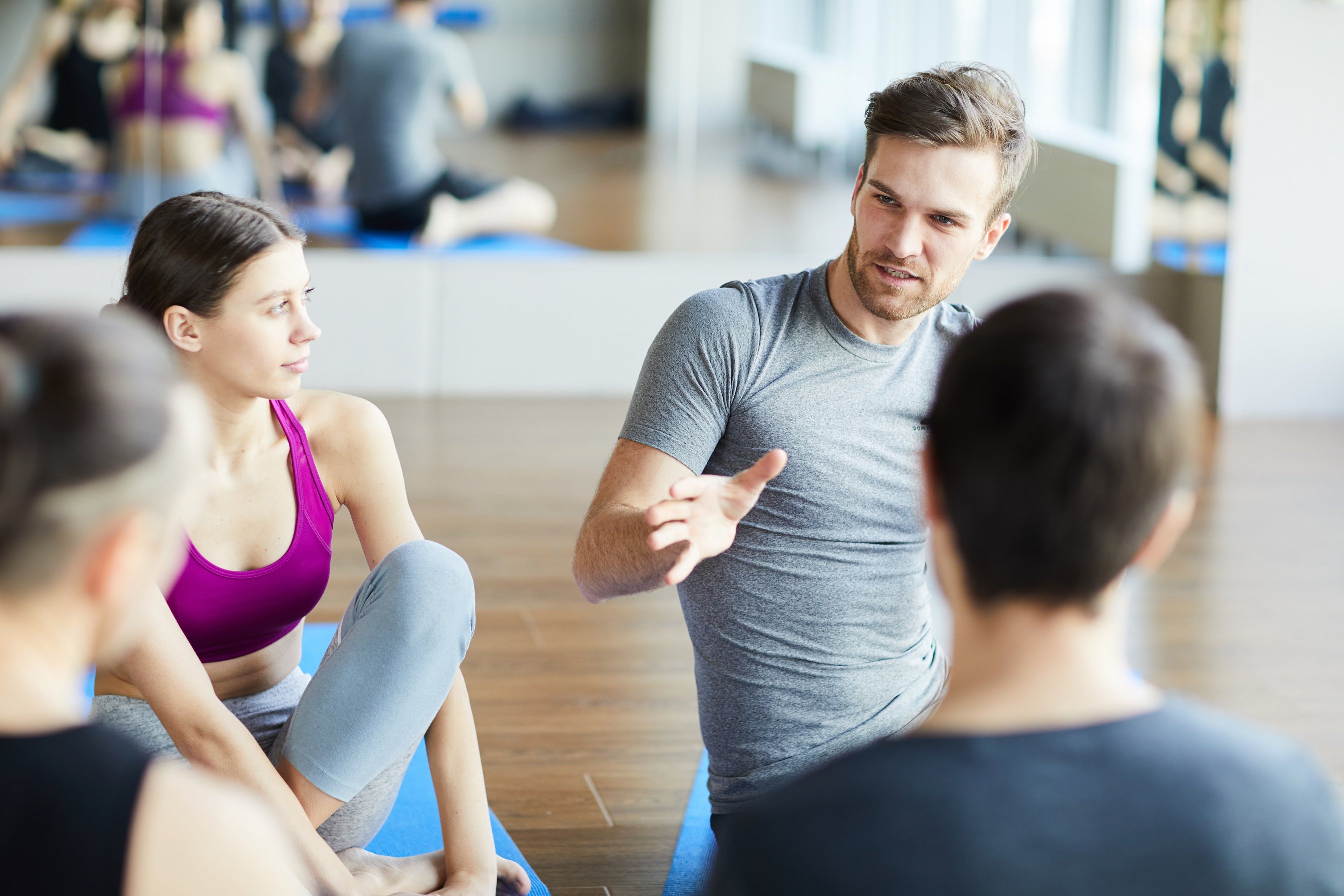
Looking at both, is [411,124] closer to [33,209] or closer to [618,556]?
[33,209]

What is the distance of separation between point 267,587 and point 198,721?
0.68 ft

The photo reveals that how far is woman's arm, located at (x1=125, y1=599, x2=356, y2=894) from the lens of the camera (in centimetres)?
152

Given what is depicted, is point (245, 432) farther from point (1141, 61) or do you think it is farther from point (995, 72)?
point (1141, 61)

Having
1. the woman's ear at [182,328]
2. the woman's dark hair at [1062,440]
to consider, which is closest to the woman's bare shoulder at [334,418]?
the woman's ear at [182,328]

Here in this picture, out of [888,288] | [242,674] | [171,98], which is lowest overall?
[242,674]

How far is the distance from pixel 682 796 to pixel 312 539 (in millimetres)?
858

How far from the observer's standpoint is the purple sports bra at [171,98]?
5.14 meters

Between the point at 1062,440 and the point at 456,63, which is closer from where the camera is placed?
the point at 1062,440

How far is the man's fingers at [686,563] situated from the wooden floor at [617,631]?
76 centimetres

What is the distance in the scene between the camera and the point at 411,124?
5.34 metres

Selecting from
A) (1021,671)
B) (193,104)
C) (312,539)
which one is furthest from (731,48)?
(1021,671)

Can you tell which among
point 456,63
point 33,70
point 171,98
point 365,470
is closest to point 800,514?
point 365,470

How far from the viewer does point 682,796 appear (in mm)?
2332

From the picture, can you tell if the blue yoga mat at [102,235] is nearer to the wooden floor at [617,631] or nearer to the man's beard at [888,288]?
the wooden floor at [617,631]
